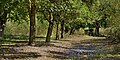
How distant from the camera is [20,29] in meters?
71.9

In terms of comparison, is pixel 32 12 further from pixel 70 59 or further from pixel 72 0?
pixel 70 59

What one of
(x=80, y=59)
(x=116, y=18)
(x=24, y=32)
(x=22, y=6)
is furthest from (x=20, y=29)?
(x=80, y=59)

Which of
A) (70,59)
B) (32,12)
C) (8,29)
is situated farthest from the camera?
(8,29)

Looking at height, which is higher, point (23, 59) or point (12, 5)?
point (12, 5)

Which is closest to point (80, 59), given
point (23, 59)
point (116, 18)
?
point (23, 59)

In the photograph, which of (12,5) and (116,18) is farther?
(116,18)

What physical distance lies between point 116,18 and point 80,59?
49.0ft

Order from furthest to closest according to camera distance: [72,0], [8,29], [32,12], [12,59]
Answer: [8,29]
[32,12]
[72,0]
[12,59]

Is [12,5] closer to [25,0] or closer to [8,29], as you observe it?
[25,0]

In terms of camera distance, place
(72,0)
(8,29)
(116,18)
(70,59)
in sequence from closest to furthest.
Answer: (70,59), (72,0), (116,18), (8,29)

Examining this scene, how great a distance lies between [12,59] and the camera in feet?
59.2

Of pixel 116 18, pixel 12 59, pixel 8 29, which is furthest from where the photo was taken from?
pixel 8 29

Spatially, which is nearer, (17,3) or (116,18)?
(17,3)

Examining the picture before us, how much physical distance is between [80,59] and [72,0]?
23.1 feet
